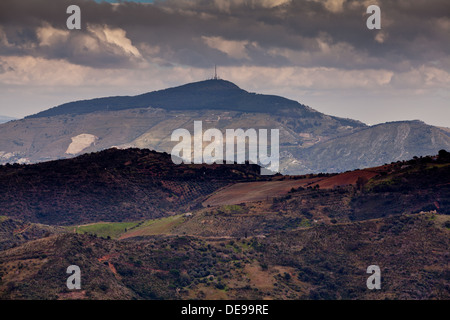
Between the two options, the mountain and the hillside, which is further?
the mountain

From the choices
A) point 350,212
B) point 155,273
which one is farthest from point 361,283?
point 350,212

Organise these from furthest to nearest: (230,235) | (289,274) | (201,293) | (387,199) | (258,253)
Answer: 1. (387,199)
2. (230,235)
3. (258,253)
4. (289,274)
5. (201,293)

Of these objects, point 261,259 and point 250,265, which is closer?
point 250,265

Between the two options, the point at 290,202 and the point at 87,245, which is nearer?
the point at 87,245

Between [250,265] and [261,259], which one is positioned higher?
[261,259]

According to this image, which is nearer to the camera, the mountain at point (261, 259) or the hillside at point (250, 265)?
the hillside at point (250, 265)

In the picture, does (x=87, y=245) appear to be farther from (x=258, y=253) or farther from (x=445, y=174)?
(x=445, y=174)
